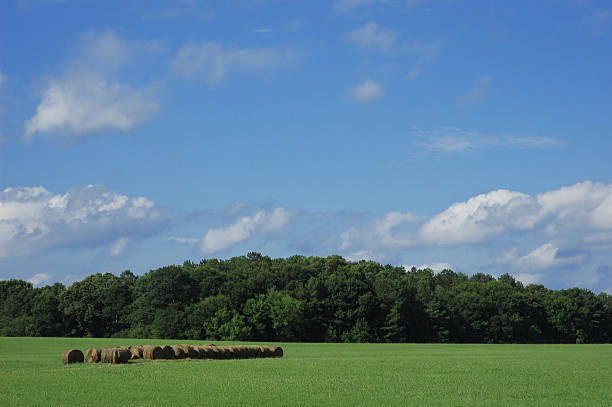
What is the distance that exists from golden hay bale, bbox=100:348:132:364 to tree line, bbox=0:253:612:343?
69366mm

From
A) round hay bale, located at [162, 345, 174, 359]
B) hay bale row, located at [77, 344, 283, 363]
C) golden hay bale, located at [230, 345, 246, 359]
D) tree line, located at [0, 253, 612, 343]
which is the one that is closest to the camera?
hay bale row, located at [77, 344, 283, 363]

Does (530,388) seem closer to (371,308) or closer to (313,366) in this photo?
(313,366)

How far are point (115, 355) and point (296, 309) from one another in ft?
243

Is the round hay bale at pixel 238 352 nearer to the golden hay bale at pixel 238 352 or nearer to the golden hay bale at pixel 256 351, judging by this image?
the golden hay bale at pixel 238 352

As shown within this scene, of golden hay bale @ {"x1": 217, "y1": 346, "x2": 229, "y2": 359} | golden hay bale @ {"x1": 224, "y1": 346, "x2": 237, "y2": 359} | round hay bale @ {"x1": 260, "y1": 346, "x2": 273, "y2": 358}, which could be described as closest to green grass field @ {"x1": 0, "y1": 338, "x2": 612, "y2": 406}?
golden hay bale @ {"x1": 217, "y1": 346, "x2": 229, "y2": 359}

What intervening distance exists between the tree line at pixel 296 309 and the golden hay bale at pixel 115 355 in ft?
228

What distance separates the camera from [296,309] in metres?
112

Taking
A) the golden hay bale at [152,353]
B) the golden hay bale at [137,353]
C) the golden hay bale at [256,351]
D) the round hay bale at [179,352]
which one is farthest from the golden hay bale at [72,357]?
the golden hay bale at [256,351]

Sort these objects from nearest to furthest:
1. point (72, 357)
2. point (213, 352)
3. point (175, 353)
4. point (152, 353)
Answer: point (72, 357) < point (152, 353) < point (175, 353) < point (213, 352)

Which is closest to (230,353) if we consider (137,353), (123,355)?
(137,353)

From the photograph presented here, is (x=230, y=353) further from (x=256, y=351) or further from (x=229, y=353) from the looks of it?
(x=256, y=351)

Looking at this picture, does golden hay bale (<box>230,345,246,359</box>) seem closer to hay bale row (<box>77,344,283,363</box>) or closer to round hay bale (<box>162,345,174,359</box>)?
hay bale row (<box>77,344,283,363</box>)

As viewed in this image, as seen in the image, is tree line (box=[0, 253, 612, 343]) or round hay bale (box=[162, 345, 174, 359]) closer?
round hay bale (box=[162, 345, 174, 359])

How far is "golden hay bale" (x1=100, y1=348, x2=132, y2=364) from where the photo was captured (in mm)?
39531
